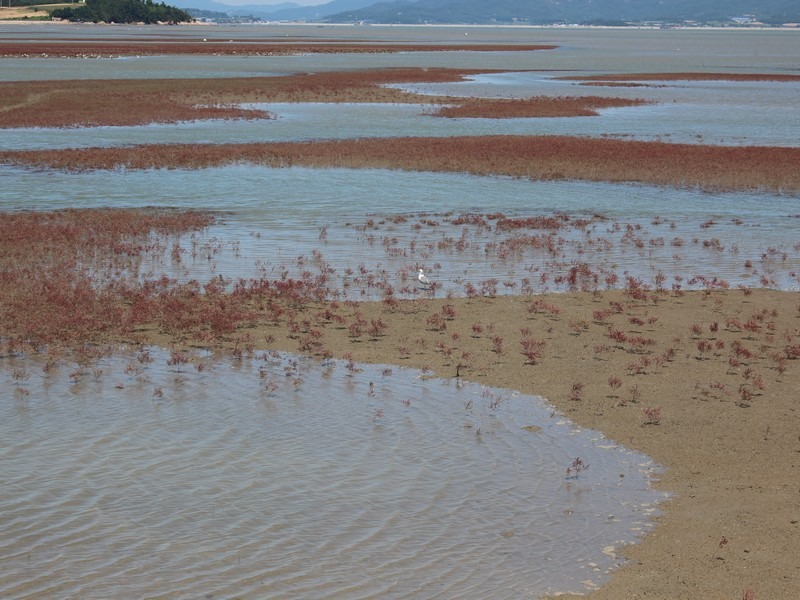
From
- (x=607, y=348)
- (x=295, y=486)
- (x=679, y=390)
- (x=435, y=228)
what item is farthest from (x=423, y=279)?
(x=295, y=486)

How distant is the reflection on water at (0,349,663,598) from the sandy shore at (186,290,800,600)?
536mm

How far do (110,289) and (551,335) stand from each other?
8.05 m

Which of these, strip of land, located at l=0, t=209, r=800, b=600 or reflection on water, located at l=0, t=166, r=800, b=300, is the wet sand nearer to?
strip of land, located at l=0, t=209, r=800, b=600

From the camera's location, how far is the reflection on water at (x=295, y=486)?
8.82 metres

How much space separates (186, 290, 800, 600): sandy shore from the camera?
9.22 meters

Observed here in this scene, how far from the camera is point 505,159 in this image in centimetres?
3909

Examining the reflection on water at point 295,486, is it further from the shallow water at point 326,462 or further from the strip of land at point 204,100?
the strip of land at point 204,100

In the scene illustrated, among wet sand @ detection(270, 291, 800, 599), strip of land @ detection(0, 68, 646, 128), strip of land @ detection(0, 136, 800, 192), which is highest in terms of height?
strip of land @ detection(0, 68, 646, 128)

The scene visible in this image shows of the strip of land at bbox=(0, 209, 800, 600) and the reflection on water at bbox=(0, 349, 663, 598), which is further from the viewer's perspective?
the strip of land at bbox=(0, 209, 800, 600)

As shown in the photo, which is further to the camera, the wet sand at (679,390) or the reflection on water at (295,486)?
the wet sand at (679,390)

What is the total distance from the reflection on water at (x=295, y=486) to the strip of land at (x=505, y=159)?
76.3 ft

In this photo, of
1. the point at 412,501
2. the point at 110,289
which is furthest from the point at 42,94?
the point at 412,501

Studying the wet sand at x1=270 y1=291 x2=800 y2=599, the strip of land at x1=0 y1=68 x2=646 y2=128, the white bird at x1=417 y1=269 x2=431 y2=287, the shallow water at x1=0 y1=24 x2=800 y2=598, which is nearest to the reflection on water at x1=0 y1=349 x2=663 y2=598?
the shallow water at x1=0 y1=24 x2=800 y2=598

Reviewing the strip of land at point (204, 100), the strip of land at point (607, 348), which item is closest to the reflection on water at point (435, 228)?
the strip of land at point (607, 348)
